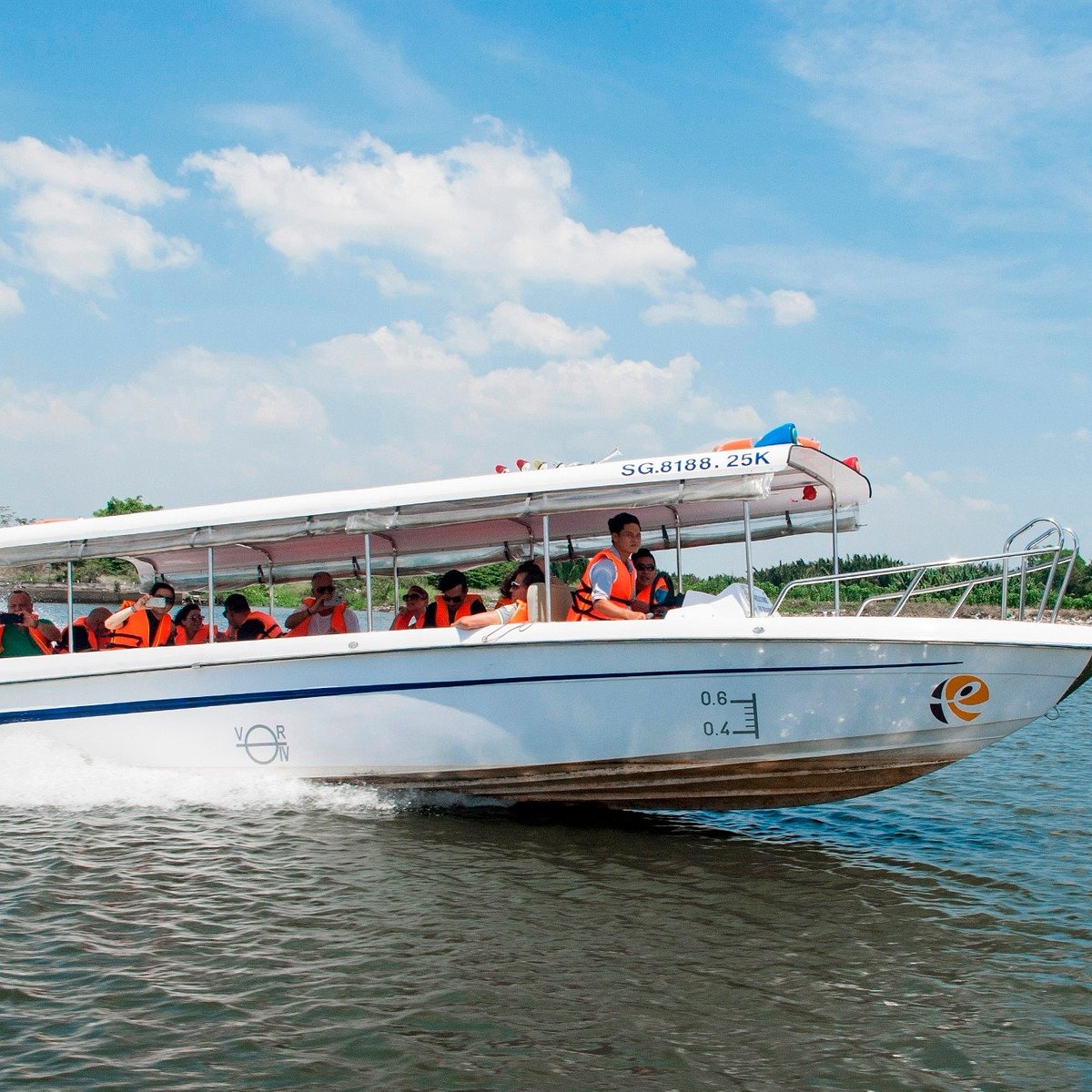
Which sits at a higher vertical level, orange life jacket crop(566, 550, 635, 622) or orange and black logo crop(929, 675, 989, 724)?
orange life jacket crop(566, 550, 635, 622)

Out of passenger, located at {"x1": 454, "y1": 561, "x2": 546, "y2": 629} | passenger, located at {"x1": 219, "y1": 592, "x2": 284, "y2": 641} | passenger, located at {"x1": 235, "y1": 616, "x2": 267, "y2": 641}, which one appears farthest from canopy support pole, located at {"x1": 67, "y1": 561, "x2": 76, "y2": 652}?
passenger, located at {"x1": 454, "y1": 561, "x2": 546, "y2": 629}

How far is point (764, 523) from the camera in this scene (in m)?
10.0

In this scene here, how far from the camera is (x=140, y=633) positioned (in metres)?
9.16

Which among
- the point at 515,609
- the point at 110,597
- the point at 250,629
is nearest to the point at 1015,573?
the point at 515,609

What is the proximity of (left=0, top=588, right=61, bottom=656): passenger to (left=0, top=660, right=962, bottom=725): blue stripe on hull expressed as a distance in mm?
660

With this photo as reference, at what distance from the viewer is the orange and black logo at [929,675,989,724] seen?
23.6ft

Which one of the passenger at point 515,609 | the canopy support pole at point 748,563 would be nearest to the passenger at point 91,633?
the passenger at point 515,609

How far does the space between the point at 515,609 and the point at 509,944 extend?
8.59ft

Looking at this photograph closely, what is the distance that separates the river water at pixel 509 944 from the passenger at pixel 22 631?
2.81 ft

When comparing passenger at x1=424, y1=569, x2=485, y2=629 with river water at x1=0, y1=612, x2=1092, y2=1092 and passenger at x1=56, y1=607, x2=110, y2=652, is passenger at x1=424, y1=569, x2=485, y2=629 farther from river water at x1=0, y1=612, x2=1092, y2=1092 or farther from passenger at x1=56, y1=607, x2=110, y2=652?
passenger at x1=56, y1=607, x2=110, y2=652

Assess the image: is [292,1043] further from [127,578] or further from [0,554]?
[127,578]

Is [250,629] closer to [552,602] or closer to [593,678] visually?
[552,602]

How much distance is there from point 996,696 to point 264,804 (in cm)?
570

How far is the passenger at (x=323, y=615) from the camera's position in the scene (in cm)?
927
